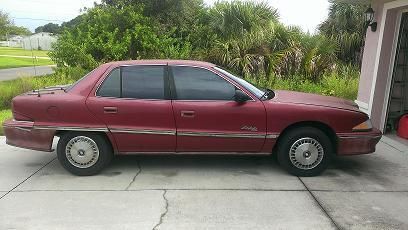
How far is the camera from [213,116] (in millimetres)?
5820

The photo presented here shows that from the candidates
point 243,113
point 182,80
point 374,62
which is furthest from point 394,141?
point 182,80

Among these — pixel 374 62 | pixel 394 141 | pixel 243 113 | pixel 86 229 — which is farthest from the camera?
pixel 374 62

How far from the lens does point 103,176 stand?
6035mm

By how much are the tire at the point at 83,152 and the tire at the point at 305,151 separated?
2.45 meters

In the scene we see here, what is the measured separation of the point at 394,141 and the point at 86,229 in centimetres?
603

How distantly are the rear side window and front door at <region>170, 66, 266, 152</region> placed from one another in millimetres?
216

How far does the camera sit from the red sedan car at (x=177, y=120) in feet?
19.2

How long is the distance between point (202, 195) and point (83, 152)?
73.2 inches

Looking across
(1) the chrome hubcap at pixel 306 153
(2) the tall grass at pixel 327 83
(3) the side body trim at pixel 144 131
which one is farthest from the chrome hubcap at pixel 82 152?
(2) the tall grass at pixel 327 83

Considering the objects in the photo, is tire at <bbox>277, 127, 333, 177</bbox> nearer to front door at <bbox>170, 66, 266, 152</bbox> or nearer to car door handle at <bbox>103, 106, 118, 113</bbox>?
front door at <bbox>170, 66, 266, 152</bbox>

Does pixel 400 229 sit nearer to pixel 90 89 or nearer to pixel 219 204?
pixel 219 204

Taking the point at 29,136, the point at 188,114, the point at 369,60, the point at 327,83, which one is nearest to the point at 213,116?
the point at 188,114

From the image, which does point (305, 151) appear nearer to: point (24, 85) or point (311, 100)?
point (311, 100)

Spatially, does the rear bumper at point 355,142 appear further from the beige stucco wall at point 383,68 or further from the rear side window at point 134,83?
the beige stucco wall at point 383,68
